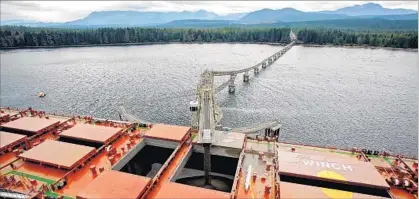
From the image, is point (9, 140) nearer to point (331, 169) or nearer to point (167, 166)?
point (167, 166)

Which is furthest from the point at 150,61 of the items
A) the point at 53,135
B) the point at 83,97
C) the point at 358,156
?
the point at 358,156

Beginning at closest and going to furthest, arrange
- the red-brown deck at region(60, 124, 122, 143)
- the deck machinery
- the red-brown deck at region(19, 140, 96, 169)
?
the deck machinery < the red-brown deck at region(19, 140, 96, 169) < the red-brown deck at region(60, 124, 122, 143)

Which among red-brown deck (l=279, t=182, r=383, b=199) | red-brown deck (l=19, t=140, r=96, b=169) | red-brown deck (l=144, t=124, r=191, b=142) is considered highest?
red-brown deck (l=144, t=124, r=191, b=142)

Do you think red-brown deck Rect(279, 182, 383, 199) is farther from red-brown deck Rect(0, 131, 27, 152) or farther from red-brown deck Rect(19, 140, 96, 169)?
red-brown deck Rect(0, 131, 27, 152)

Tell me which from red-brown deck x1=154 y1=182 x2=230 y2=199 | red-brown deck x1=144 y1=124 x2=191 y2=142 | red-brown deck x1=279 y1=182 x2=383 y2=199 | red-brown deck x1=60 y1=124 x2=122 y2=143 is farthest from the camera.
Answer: red-brown deck x1=144 y1=124 x2=191 y2=142

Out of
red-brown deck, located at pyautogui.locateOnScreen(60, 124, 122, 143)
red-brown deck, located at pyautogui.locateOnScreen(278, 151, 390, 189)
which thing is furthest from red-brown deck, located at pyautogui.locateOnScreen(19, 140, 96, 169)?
red-brown deck, located at pyautogui.locateOnScreen(278, 151, 390, 189)

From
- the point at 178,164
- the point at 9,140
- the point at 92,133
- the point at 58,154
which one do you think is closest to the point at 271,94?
the point at 178,164

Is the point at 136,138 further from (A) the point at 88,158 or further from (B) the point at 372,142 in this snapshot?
(B) the point at 372,142

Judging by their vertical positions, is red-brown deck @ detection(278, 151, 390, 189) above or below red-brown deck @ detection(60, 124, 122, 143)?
below
